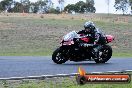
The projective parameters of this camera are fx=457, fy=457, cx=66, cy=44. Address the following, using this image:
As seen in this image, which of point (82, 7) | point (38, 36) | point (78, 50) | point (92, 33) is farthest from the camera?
point (82, 7)

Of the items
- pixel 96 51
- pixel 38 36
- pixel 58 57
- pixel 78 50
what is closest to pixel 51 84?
pixel 58 57

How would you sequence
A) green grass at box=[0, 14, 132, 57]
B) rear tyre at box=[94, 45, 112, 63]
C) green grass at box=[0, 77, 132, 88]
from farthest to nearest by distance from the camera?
green grass at box=[0, 14, 132, 57], rear tyre at box=[94, 45, 112, 63], green grass at box=[0, 77, 132, 88]

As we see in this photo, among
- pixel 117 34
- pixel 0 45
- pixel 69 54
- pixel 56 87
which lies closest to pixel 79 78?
pixel 56 87

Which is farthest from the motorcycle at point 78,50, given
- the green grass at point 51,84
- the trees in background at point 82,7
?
the trees in background at point 82,7

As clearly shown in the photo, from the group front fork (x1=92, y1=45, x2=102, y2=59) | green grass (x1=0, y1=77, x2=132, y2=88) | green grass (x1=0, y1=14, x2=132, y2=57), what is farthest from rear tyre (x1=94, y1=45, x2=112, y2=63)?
green grass (x1=0, y1=14, x2=132, y2=57)

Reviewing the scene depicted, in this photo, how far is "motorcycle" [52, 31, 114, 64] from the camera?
50.5 ft

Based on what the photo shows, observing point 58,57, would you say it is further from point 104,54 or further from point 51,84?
point 51,84

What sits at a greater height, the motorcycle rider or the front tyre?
the motorcycle rider

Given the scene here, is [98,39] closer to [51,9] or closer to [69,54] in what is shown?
[69,54]

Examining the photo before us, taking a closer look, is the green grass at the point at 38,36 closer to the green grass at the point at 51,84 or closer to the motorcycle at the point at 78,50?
the motorcycle at the point at 78,50

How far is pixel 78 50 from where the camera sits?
15750 millimetres

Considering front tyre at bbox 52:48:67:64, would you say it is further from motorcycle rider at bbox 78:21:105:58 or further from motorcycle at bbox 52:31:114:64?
motorcycle rider at bbox 78:21:105:58

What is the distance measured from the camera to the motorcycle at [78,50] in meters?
15.4

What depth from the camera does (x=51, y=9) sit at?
397 ft
